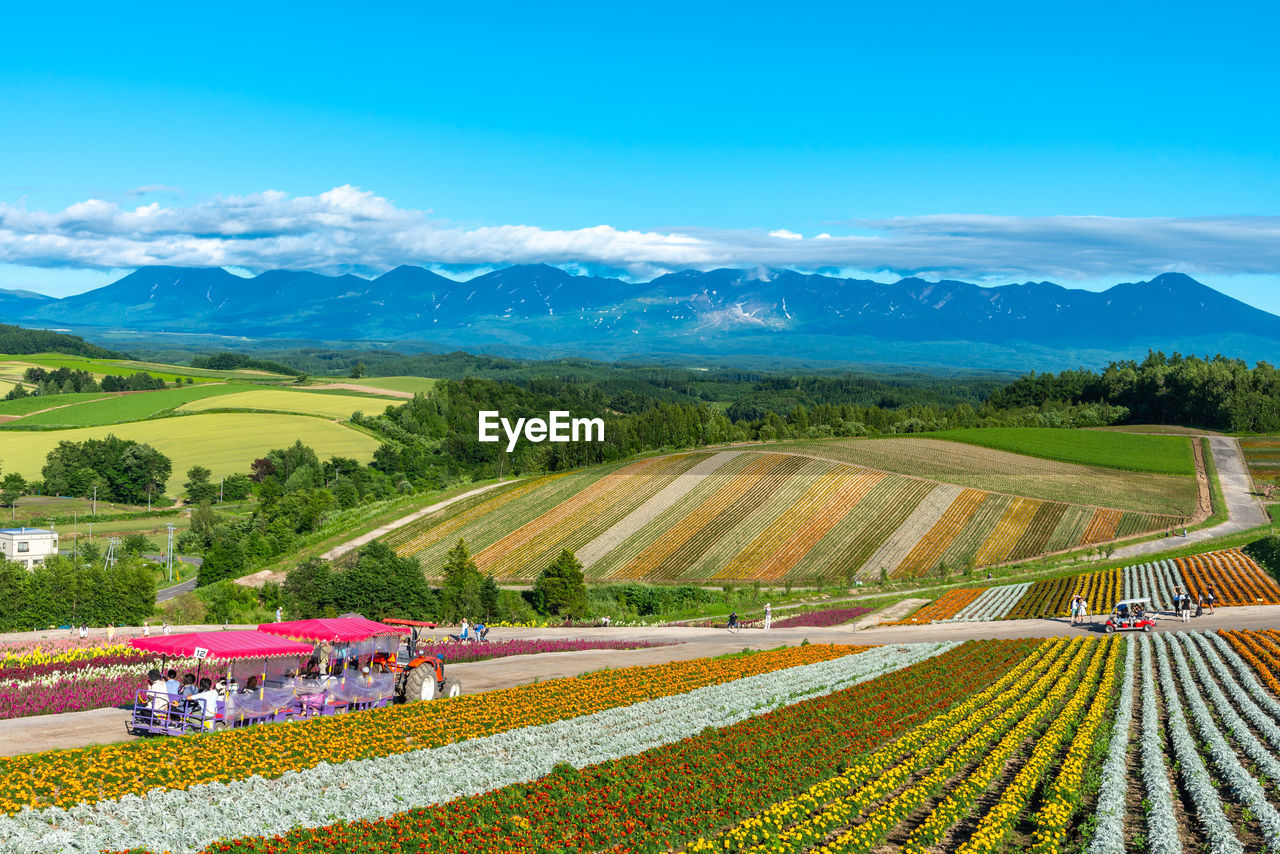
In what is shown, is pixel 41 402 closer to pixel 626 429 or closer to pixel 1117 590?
pixel 626 429

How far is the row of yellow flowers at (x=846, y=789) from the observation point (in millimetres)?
17469

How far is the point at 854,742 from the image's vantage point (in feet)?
81.8

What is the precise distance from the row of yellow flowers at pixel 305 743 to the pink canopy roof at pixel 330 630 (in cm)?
321

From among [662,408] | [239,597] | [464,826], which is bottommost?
[239,597]

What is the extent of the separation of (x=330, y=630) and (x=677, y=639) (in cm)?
2251

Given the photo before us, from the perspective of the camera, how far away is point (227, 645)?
26109 millimetres

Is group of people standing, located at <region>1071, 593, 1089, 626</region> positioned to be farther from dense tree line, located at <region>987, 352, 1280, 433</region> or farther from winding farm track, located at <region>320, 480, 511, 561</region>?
dense tree line, located at <region>987, 352, 1280, 433</region>

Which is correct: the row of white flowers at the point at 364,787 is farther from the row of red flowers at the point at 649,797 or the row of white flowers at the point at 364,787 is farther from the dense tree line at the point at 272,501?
the dense tree line at the point at 272,501

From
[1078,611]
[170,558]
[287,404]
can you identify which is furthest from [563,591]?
[287,404]

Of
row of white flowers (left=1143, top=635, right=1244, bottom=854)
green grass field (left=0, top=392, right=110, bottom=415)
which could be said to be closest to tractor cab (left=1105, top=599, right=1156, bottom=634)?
row of white flowers (left=1143, top=635, right=1244, bottom=854)

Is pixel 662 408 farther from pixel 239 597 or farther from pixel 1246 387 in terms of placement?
pixel 239 597

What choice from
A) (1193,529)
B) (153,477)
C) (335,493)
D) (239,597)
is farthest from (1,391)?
(1193,529)

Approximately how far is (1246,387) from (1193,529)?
3091 inches

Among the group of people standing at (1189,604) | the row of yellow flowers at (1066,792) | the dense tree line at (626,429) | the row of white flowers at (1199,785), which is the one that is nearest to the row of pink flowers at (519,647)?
the row of yellow flowers at (1066,792)
